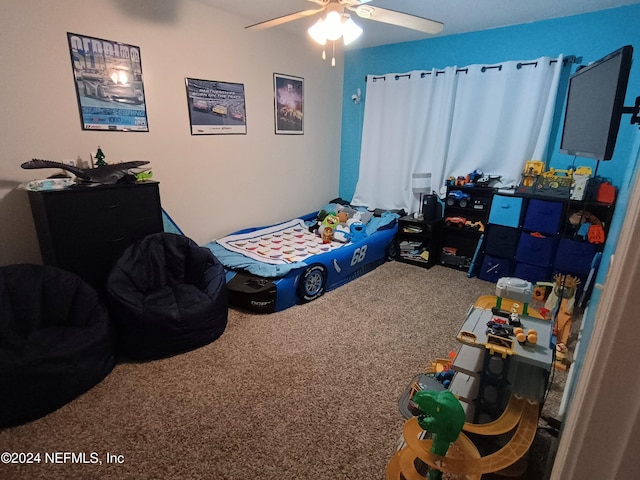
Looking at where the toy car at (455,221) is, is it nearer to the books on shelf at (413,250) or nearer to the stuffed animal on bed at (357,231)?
the books on shelf at (413,250)

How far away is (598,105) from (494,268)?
6.83 ft

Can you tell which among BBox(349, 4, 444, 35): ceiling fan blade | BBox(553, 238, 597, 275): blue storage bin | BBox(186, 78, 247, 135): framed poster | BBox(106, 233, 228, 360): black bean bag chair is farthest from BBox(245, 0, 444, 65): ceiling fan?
BBox(553, 238, 597, 275): blue storage bin

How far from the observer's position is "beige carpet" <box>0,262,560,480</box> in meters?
1.51

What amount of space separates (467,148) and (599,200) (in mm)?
1272

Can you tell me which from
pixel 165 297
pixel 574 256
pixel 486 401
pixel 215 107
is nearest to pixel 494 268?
pixel 574 256

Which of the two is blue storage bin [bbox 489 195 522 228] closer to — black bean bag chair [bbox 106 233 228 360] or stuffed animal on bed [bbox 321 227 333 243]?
stuffed animal on bed [bbox 321 227 333 243]

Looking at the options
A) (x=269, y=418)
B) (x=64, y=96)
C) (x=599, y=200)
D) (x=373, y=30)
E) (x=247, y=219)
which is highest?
(x=373, y=30)

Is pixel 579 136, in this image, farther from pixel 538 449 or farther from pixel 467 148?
pixel 467 148

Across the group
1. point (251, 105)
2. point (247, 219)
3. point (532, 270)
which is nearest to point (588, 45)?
point (532, 270)

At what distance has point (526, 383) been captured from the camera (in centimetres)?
143

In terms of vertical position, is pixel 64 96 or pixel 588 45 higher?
pixel 588 45

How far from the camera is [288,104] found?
3857mm

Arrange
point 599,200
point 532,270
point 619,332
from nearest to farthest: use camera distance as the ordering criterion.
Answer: point 619,332
point 599,200
point 532,270

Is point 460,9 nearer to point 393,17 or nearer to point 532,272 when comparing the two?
point 393,17
